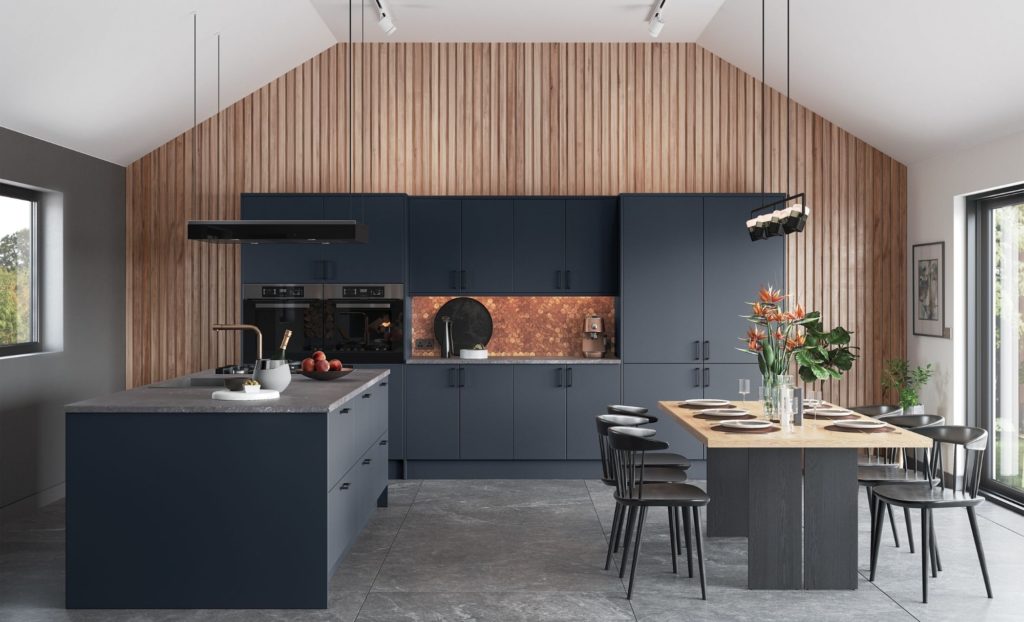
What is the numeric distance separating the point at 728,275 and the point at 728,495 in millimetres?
2220

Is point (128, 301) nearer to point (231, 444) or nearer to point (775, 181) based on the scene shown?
point (231, 444)

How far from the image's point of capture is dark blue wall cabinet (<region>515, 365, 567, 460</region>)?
271 inches

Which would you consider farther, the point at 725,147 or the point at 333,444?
the point at 725,147

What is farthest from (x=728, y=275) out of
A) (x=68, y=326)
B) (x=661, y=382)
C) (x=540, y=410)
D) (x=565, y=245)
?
(x=68, y=326)

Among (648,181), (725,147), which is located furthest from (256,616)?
(725,147)

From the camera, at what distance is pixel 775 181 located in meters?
7.32

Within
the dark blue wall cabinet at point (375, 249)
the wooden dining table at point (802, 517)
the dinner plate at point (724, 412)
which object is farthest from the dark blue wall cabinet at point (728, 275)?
the wooden dining table at point (802, 517)

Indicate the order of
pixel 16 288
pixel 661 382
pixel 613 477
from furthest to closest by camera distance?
pixel 661 382 → pixel 16 288 → pixel 613 477

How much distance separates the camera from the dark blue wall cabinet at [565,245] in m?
7.01

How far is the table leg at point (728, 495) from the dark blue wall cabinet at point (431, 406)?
2395 millimetres

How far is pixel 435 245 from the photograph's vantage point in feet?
23.0

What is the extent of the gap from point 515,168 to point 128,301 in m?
3.53

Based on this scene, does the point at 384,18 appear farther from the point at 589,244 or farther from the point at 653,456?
the point at 653,456

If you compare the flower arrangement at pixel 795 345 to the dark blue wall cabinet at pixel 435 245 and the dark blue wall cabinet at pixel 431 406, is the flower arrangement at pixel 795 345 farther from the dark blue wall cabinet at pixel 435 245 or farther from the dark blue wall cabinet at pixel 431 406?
the dark blue wall cabinet at pixel 435 245
